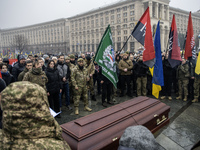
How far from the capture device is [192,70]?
6.32 m

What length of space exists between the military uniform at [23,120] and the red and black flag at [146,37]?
4.15m

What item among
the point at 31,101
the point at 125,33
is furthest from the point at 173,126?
the point at 125,33

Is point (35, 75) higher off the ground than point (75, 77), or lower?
higher

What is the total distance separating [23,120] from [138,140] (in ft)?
2.95

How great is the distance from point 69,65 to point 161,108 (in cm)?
388

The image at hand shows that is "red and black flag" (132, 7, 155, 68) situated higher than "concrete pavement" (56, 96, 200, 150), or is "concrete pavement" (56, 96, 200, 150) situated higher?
"red and black flag" (132, 7, 155, 68)

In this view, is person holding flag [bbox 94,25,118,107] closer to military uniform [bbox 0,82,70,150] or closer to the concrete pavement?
the concrete pavement

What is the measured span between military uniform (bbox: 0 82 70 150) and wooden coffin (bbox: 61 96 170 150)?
98 cm

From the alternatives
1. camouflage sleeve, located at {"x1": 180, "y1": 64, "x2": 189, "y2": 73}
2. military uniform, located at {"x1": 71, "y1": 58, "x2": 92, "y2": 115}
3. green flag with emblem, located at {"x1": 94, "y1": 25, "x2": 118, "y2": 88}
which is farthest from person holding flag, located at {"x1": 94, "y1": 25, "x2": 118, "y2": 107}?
camouflage sleeve, located at {"x1": 180, "y1": 64, "x2": 189, "y2": 73}

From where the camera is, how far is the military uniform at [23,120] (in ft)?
3.68

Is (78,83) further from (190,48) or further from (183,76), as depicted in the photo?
(190,48)

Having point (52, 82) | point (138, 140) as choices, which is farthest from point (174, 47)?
point (138, 140)

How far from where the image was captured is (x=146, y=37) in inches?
187

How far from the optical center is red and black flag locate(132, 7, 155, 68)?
474 centimetres
